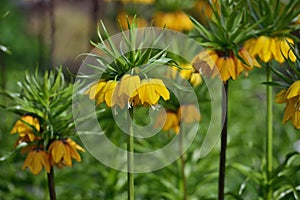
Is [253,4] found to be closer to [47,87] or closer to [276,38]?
[276,38]

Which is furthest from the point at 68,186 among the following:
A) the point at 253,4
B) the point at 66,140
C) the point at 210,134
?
the point at 253,4

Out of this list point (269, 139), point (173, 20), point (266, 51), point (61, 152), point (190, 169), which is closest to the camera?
point (61, 152)

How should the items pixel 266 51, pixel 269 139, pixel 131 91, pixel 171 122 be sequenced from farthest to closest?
1. pixel 171 122
2. pixel 269 139
3. pixel 266 51
4. pixel 131 91

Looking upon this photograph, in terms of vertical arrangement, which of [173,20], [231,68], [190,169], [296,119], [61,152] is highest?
[173,20]

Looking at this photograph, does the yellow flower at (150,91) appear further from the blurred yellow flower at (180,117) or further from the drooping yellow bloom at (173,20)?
the drooping yellow bloom at (173,20)

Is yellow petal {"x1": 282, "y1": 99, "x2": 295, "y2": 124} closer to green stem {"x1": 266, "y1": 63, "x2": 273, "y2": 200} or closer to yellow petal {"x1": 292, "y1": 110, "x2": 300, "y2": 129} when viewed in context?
yellow petal {"x1": 292, "y1": 110, "x2": 300, "y2": 129}

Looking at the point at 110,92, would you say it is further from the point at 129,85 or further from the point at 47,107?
the point at 47,107

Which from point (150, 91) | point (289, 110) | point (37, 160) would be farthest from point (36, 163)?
point (289, 110)

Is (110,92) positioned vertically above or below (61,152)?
above
